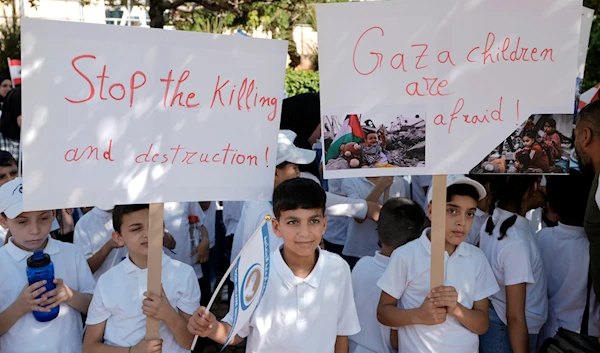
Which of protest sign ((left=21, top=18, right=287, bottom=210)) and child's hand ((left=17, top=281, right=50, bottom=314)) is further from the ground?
protest sign ((left=21, top=18, right=287, bottom=210))

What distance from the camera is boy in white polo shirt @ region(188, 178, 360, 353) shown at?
94.6 inches

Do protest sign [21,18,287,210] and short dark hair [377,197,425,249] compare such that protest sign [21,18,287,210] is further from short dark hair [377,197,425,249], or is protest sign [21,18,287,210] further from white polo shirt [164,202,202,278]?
white polo shirt [164,202,202,278]

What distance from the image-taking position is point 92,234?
11.6ft

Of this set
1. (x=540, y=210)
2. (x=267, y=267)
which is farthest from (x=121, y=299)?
(x=540, y=210)

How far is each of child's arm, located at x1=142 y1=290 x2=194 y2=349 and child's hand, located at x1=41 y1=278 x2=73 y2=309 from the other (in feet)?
1.44

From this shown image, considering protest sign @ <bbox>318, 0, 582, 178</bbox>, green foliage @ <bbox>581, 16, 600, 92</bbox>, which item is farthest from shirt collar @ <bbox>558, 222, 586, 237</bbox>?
green foliage @ <bbox>581, 16, 600, 92</bbox>

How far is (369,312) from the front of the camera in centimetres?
297

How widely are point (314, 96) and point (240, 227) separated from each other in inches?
82.6

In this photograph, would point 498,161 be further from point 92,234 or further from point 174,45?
point 92,234

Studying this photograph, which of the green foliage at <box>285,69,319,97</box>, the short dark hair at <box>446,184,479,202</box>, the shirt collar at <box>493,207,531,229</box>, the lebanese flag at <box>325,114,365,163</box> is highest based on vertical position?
the green foliage at <box>285,69,319,97</box>

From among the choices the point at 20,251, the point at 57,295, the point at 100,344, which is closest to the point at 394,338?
the point at 100,344

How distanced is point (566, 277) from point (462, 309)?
0.80 metres

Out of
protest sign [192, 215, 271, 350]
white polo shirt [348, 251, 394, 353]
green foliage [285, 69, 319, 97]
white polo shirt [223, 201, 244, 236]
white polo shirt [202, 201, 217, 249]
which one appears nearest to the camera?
protest sign [192, 215, 271, 350]

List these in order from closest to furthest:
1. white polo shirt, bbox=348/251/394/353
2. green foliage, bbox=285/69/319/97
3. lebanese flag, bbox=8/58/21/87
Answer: white polo shirt, bbox=348/251/394/353 → lebanese flag, bbox=8/58/21/87 → green foliage, bbox=285/69/319/97
